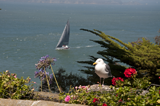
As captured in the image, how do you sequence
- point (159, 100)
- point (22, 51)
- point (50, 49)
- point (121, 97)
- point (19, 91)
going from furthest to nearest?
point (50, 49)
point (22, 51)
point (19, 91)
point (121, 97)
point (159, 100)

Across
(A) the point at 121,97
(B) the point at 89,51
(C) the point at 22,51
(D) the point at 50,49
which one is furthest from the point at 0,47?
(A) the point at 121,97

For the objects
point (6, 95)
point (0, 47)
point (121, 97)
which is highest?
point (121, 97)

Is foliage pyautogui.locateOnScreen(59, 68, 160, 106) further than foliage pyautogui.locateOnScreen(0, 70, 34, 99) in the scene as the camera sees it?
No

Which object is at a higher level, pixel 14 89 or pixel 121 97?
pixel 121 97

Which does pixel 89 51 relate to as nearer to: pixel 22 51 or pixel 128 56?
pixel 22 51

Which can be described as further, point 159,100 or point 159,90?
point 159,90

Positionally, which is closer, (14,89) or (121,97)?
(121,97)

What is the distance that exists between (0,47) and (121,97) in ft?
166

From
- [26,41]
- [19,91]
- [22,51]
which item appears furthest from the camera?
[26,41]

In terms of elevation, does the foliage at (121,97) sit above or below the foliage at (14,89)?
above

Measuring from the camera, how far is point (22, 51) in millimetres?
47844

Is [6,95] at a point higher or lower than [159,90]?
lower

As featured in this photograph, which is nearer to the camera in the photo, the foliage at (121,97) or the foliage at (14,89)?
the foliage at (121,97)

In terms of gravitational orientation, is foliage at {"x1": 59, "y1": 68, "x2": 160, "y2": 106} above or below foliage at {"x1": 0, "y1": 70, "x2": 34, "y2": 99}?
above
